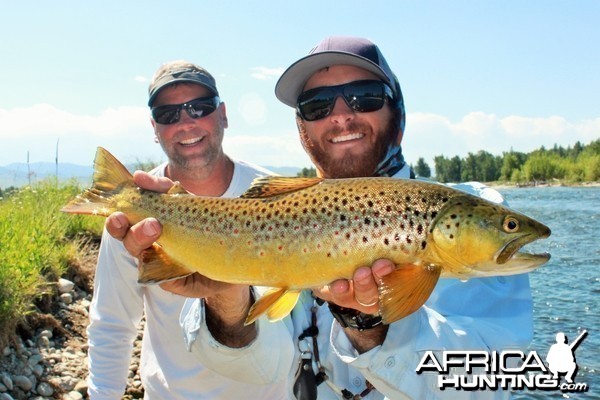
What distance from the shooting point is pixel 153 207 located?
319cm

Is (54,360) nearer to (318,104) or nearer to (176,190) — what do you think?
(176,190)

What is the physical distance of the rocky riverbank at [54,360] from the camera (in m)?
6.43

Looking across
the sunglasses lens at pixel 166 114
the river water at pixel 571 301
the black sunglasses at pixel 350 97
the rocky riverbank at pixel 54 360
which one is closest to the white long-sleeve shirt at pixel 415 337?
the black sunglasses at pixel 350 97

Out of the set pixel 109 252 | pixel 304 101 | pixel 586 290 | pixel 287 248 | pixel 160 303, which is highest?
pixel 304 101

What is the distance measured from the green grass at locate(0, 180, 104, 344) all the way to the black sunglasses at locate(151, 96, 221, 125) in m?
3.18

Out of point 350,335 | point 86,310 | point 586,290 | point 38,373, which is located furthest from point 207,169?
point 586,290

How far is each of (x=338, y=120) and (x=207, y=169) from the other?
4.89ft

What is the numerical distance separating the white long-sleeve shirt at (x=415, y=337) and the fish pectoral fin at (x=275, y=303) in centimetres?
34

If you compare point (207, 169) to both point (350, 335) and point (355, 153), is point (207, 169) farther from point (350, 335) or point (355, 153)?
point (350, 335)

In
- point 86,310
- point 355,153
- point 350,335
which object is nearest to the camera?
point 350,335

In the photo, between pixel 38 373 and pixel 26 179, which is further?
pixel 26 179

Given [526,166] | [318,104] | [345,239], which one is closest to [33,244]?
[318,104]

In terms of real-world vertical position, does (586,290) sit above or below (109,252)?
below

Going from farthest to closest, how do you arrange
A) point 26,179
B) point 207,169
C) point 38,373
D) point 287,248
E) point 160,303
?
1. point 26,179
2. point 38,373
3. point 207,169
4. point 160,303
5. point 287,248
